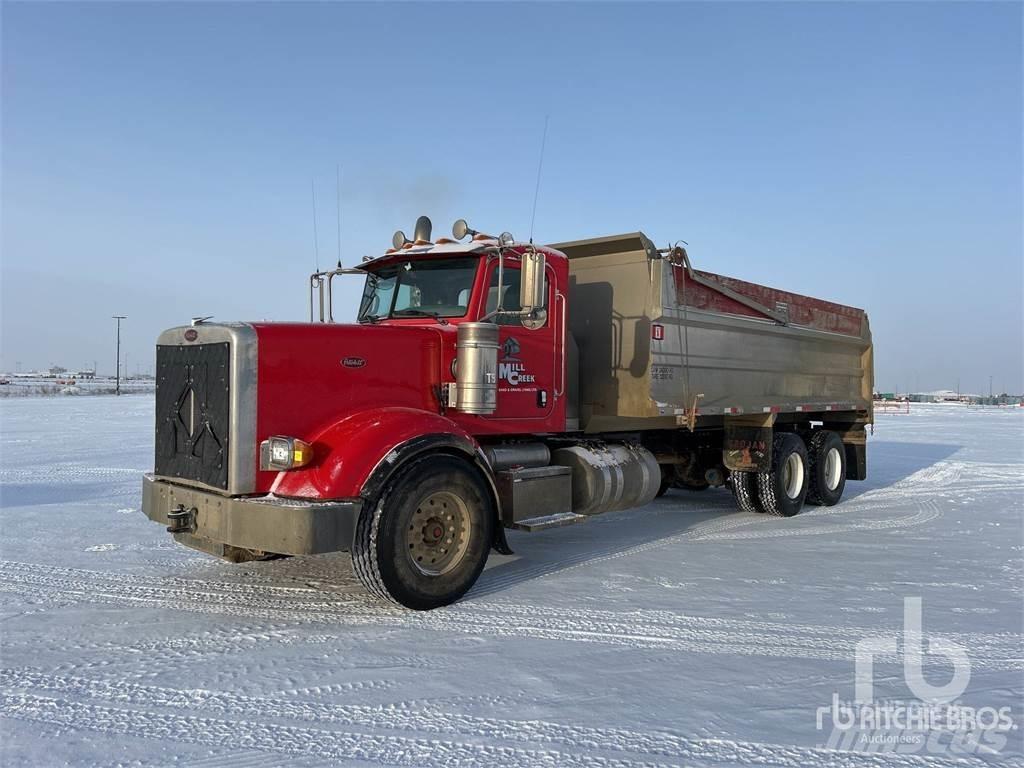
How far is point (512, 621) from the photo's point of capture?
4961 mm

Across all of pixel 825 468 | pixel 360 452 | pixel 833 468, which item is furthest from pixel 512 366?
pixel 833 468

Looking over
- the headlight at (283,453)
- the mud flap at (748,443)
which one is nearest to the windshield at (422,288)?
the headlight at (283,453)

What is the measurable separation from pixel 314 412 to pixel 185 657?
1.75 meters

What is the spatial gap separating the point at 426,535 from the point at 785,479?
6.28 m

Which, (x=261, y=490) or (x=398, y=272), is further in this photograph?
(x=398, y=272)

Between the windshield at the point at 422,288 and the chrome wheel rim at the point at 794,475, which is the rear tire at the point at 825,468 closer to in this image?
the chrome wheel rim at the point at 794,475

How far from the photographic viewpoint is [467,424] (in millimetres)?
6176

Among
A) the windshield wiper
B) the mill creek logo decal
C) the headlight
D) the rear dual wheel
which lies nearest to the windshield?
the windshield wiper

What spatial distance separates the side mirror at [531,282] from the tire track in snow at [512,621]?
2314 millimetres

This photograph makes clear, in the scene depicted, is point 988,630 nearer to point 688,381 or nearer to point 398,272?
point 688,381

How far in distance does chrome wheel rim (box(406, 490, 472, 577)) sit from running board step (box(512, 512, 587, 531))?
685 millimetres

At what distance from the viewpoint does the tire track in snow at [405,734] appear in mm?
3111

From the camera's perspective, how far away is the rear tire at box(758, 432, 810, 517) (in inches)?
378

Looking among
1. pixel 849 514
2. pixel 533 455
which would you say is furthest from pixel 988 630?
pixel 849 514
